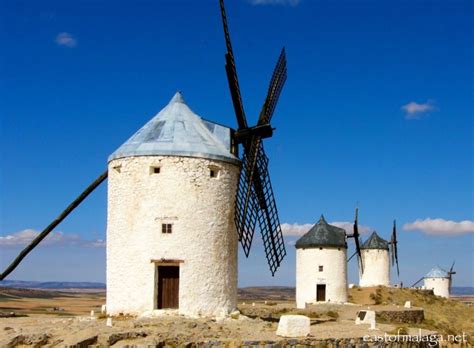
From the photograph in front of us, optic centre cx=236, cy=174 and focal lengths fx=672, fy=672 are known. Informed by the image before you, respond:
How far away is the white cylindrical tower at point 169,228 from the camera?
1977 cm

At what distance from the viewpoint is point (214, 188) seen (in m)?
20.5

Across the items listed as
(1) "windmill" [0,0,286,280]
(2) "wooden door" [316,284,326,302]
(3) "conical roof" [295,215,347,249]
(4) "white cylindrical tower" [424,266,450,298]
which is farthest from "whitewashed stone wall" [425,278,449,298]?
(1) "windmill" [0,0,286,280]

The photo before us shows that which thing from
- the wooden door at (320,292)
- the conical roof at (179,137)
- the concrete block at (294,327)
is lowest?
the wooden door at (320,292)

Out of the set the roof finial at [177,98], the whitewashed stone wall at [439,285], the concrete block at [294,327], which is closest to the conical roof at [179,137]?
the roof finial at [177,98]

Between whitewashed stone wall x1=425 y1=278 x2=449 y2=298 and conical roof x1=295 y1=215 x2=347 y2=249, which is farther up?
conical roof x1=295 y1=215 x2=347 y2=249

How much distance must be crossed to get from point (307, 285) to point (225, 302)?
56.7 feet

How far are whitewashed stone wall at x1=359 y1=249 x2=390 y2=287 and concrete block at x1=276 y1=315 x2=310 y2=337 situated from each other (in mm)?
35855

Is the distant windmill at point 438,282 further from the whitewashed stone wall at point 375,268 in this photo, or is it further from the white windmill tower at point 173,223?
the white windmill tower at point 173,223

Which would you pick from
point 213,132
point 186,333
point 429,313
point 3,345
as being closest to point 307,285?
point 429,313

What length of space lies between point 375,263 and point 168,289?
33.9 metres

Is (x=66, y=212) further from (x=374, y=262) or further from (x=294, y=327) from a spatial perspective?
(x=374, y=262)

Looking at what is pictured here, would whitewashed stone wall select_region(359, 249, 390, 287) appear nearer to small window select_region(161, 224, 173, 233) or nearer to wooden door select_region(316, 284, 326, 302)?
wooden door select_region(316, 284, 326, 302)

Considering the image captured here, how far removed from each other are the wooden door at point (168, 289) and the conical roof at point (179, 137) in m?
3.58

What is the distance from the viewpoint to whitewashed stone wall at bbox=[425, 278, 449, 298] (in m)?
60.3
